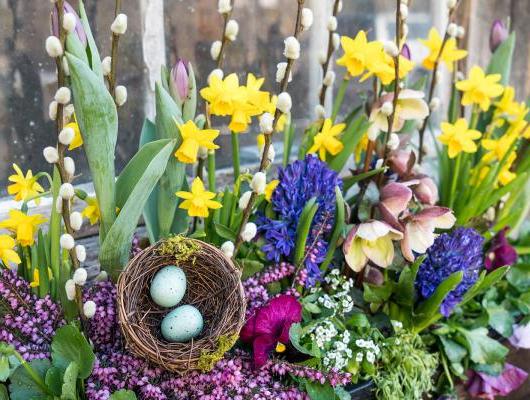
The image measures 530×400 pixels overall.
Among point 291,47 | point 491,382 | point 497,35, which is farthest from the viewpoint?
point 497,35

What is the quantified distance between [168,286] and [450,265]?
490mm

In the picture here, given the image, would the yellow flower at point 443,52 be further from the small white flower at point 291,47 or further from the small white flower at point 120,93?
the small white flower at point 120,93

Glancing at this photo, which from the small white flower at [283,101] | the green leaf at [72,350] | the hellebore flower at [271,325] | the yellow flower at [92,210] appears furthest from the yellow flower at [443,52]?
the green leaf at [72,350]

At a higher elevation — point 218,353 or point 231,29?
point 231,29

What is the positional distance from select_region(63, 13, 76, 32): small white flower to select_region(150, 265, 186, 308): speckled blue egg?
328 mm

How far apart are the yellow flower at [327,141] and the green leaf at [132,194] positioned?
333 mm

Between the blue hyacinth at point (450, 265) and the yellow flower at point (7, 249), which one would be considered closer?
the yellow flower at point (7, 249)

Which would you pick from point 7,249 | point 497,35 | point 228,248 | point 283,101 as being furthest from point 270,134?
point 497,35

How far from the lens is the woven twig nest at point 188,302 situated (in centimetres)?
84

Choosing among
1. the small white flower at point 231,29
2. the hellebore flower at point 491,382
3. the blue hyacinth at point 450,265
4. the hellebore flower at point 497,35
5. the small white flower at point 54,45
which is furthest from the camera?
the hellebore flower at point 497,35

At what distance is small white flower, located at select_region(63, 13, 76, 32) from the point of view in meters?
0.78

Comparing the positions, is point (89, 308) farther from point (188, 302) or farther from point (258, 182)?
point (258, 182)

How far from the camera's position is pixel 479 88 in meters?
1.22

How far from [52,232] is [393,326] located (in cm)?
56
